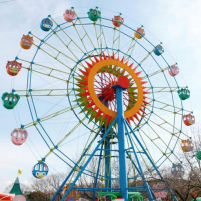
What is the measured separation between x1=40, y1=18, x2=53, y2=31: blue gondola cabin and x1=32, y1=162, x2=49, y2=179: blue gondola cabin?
8.61 metres

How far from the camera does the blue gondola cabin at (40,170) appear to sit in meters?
12.2

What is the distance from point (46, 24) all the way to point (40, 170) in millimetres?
9234

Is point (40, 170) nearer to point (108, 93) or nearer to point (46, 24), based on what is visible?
point (108, 93)

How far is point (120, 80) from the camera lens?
48.9 ft

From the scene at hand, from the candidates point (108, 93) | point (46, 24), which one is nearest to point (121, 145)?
point (108, 93)

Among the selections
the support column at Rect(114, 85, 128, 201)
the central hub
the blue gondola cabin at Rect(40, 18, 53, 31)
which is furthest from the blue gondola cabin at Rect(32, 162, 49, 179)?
the blue gondola cabin at Rect(40, 18, 53, 31)

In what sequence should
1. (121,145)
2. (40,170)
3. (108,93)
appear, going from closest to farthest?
(40,170) < (121,145) < (108,93)

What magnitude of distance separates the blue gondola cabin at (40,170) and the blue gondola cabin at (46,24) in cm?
861

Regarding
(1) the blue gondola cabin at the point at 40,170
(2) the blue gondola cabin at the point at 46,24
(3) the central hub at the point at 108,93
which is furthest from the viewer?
(2) the blue gondola cabin at the point at 46,24

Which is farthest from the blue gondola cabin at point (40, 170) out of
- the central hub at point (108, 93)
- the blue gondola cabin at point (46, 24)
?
the blue gondola cabin at point (46, 24)

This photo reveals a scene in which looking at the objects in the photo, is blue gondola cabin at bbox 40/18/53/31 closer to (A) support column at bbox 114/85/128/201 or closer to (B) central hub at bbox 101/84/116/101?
(B) central hub at bbox 101/84/116/101

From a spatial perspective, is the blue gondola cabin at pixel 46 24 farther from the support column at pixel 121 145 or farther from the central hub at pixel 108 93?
the support column at pixel 121 145

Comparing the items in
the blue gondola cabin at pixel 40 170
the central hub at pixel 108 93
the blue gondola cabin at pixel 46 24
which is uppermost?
the blue gondola cabin at pixel 46 24

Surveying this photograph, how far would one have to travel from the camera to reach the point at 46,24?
16.1 meters
